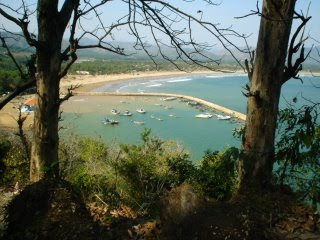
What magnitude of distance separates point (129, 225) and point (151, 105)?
4330 centimetres

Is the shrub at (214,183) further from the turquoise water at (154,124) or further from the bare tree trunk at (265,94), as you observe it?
the turquoise water at (154,124)

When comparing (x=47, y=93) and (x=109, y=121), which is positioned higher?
(x=47, y=93)

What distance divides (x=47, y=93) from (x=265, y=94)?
6.74ft

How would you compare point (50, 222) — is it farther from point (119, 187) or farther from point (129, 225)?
point (119, 187)

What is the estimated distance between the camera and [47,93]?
3475 millimetres

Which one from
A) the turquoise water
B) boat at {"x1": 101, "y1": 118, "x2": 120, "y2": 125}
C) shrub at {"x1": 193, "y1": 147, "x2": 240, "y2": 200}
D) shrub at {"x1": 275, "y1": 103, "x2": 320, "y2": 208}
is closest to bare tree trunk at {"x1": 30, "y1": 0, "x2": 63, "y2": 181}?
shrub at {"x1": 275, "y1": 103, "x2": 320, "y2": 208}

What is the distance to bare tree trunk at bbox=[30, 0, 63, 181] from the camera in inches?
131

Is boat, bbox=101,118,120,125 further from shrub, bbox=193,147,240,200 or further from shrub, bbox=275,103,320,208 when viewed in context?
shrub, bbox=275,103,320,208

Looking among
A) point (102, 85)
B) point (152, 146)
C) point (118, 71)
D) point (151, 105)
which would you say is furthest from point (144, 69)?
point (152, 146)

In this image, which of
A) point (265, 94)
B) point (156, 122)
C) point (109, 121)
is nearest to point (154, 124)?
point (156, 122)

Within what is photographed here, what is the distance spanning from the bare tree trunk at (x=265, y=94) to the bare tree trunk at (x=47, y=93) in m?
1.80

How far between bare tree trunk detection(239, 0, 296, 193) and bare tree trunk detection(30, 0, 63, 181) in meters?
1.80

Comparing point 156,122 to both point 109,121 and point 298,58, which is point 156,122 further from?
point 298,58

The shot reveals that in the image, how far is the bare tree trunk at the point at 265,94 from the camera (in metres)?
2.93
